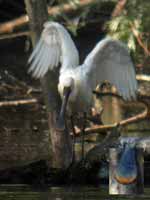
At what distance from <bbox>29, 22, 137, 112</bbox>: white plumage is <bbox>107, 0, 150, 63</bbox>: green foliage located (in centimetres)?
173

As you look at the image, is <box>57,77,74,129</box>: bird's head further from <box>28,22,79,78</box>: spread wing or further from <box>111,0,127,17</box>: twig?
<box>111,0,127,17</box>: twig

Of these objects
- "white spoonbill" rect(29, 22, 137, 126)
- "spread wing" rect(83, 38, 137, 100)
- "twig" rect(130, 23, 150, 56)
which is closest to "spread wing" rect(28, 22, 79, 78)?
"white spoonbill" rect(29, 22, 137, 126)

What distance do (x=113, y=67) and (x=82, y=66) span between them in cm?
35

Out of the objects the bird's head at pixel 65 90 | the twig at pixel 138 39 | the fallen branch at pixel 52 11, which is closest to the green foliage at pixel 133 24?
the twig at pixel 138 39

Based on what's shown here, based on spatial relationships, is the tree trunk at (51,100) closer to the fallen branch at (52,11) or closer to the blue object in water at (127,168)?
the blue object in water at (127,168)

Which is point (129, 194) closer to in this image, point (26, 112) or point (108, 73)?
point (108, 73)

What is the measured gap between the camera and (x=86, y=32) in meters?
16.4

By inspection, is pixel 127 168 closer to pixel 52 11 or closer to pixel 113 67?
pixel 113 67

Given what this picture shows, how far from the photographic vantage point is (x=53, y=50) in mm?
8273

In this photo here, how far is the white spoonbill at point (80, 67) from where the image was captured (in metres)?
7.86

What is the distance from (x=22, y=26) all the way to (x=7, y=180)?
7977 millimetres

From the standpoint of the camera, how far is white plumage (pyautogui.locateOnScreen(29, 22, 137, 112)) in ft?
25.9

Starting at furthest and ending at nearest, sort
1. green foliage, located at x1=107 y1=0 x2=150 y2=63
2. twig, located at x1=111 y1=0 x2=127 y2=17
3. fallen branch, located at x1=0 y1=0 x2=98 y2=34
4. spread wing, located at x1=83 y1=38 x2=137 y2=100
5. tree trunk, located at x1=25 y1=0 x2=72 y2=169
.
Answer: fallen branch, located at x1=0 y1=0 x2=98 y2=34
twig, located at x1=111 y1=0 x2=127 y2=17
green foliage, located at x1=107 y1=0 x2=150 y2=63
spread wing, located at x1=83 y1=38 x2=137 y2=100
tree trunk, located at x1=25 y1=0 x2=72 y2=169

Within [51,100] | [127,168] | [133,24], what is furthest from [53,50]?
[127,168]
